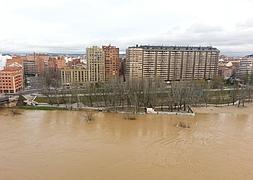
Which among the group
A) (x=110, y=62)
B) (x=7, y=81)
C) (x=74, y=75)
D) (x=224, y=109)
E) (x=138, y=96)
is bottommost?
(x=224, y=109)

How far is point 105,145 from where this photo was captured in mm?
7184

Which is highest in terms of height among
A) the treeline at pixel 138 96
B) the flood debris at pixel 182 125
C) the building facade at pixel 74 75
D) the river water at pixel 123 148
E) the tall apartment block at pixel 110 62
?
the tall apartment block at pixel 110 62

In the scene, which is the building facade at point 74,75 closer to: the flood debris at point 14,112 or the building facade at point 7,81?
the building facade at point 7,81

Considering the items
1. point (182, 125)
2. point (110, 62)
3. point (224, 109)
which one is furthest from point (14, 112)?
point (110, 62)

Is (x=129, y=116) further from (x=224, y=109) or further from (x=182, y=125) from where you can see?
(x=224, y=109)

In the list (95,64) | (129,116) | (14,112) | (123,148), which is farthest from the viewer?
(95,64)

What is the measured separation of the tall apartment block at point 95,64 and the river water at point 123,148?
8.35 m

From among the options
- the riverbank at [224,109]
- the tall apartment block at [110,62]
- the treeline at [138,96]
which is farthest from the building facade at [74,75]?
the riverbank at [224,109]

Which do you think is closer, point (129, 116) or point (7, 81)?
point (129, 116)

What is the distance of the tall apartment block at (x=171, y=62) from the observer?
1983 cm

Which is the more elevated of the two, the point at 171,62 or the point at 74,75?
the point at 171,62

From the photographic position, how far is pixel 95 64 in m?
18.6

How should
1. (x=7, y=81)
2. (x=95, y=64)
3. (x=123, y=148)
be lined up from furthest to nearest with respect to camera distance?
1. (x=95, y=64)
2. (x=7, y=81)
3. (x=123, y=148)

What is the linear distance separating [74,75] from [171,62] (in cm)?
790
